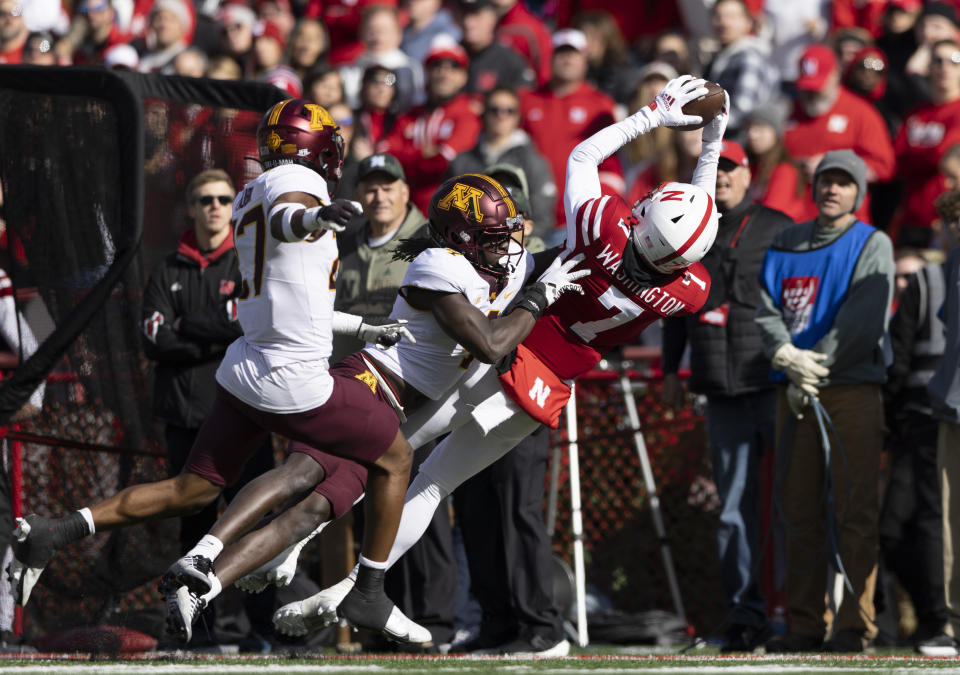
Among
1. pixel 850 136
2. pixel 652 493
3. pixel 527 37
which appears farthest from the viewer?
pixel 527 37

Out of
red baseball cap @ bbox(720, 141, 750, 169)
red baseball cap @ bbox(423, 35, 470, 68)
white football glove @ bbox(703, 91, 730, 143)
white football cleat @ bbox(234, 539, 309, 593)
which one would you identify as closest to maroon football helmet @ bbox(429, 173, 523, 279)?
white football glove @ bbox(703, 91, 730, 143)

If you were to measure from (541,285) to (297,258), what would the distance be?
108cm

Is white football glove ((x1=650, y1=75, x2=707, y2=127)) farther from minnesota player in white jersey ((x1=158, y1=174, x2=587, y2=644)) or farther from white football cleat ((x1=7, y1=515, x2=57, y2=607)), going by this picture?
white football cleat ((x1=7, y1=515, x2=57, y2=607))

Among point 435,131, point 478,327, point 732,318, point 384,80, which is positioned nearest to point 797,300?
point 732,318

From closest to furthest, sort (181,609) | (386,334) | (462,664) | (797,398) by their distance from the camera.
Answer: (181,609) < (386,334) < (462,664) < (797,398)

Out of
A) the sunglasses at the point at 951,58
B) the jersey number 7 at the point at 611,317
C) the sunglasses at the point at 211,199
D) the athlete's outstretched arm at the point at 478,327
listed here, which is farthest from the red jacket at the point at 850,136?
the athlete's outstretched arm at the point at 478,327

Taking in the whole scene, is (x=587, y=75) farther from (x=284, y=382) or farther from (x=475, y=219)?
(x=284, y=382)

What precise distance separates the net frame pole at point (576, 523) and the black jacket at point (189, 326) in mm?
1935

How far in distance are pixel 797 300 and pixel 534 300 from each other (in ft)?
7.22

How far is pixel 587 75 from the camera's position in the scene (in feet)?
39.4

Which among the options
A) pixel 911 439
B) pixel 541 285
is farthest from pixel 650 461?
pixel 541 285

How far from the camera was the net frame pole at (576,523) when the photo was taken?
8023 mm

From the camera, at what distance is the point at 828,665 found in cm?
603

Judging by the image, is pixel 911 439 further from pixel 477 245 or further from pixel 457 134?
pixel 457 134
